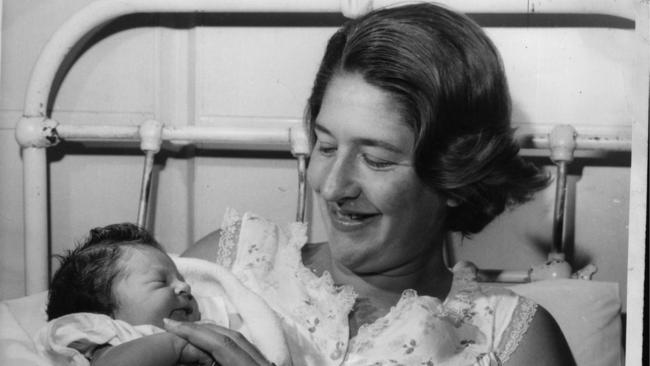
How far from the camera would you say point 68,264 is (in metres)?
0.77

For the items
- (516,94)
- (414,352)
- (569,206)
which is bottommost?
(414,352)

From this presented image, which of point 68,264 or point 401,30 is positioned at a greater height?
point 401,30

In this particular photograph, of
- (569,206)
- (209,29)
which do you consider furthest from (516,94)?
(209,29)

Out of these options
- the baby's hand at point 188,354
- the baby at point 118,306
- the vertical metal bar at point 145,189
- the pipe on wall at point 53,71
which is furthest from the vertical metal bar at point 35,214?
the baby's hand at point 188,354

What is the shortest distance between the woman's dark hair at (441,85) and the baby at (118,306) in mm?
255

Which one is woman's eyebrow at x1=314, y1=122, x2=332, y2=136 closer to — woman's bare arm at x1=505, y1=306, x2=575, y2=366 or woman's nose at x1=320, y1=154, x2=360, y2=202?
woman's nose at x1=320, y1=154, x2=360, y2=202

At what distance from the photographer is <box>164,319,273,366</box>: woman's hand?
735mm

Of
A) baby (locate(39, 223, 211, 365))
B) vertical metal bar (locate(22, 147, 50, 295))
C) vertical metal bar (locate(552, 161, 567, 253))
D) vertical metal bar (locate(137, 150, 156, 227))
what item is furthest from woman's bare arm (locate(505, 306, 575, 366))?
vertical metal bar (locate(22, 147, 50, 295))

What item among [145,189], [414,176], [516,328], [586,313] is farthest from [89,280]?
[586,313]

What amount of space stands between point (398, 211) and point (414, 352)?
0.14 metres

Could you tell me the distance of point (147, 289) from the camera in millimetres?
766

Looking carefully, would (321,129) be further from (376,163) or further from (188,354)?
(188,354)

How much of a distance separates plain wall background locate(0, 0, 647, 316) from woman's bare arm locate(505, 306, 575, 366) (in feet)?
0.43

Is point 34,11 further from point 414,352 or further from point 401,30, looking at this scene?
point 414,352
